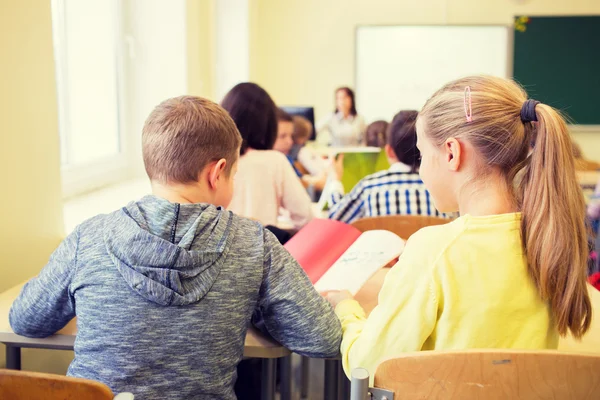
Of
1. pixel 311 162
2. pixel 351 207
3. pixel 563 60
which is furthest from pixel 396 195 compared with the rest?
pixel 563 60

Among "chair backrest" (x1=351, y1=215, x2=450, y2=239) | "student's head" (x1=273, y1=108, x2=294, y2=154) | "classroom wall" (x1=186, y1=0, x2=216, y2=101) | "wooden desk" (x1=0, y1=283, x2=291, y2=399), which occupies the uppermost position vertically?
"classroom wall" (x1=186, y1=0, x2=216, y2=101)

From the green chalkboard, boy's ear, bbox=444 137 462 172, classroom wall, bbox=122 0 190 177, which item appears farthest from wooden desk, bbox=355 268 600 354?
the green chalkboard

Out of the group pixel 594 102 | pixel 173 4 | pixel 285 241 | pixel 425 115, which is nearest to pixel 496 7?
pixel 594 102

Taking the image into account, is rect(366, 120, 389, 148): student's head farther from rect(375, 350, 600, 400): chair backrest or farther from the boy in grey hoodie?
rect(375, 350, 600, 400): chair backrest

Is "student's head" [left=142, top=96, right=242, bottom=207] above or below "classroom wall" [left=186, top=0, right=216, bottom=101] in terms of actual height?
below

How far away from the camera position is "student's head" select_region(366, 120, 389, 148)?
412cm

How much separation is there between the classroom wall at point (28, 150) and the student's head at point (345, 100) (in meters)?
4.11

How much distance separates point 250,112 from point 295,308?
47.3 inches

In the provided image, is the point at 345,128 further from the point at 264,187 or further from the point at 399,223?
the point at 399,223

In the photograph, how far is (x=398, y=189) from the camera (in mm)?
2348

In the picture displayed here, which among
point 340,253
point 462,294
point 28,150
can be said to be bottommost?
point 340,253

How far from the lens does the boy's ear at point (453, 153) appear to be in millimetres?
1147

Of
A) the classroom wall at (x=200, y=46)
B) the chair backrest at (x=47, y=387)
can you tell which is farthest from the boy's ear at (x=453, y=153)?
the classroom wall at (x=200, y=46)

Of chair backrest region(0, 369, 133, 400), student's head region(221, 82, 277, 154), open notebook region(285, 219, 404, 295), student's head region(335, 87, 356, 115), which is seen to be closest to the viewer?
chair backrest region(0, 369, 133, 400)
